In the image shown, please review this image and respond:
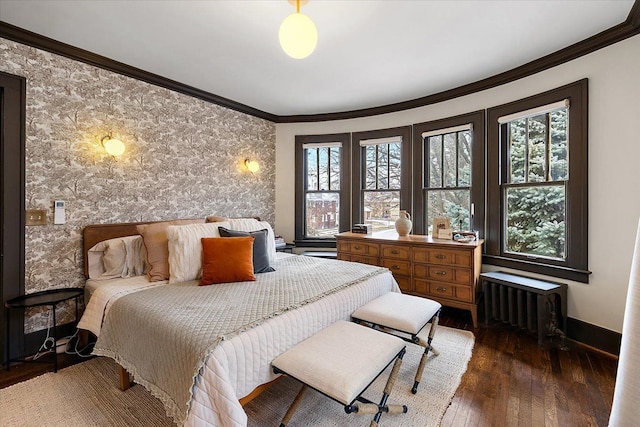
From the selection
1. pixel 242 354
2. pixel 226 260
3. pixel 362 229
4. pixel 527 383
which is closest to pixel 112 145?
pixel 226 260

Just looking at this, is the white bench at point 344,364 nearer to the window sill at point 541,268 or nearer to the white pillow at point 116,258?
the white pillow at point 116,258

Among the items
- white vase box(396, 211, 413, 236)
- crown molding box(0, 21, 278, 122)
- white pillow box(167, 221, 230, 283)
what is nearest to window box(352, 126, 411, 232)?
white vase box(396, 211, 413, 236)

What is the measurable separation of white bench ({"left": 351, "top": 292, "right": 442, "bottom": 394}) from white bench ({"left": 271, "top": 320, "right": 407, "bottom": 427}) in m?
0.25

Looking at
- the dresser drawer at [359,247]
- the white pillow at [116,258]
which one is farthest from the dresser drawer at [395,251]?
the white pillow at [116,258]

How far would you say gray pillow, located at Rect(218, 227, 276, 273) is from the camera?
264 cm

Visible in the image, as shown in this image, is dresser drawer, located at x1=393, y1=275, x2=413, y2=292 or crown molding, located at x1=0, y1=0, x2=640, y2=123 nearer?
crown molding, located at x1=0, y1=0, x2=640, y2=123

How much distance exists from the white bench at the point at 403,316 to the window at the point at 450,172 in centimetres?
174

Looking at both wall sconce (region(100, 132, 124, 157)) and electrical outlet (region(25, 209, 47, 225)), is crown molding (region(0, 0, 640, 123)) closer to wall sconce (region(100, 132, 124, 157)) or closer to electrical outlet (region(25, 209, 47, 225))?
wall sconce (region(100, 132, 124, 157))

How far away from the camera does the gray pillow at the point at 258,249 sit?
264 cm

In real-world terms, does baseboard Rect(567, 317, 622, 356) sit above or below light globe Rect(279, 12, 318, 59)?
below

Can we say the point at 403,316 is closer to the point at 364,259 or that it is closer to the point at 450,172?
the point at 364,259

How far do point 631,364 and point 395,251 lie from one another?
2723 mm

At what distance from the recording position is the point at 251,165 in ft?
13.9

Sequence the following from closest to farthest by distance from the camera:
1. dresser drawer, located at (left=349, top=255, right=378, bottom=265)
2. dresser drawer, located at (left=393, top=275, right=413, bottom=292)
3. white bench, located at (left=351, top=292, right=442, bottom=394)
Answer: white bench, located at (left=351, top=292, right=442, bottom=394) → dresser drawer, located at (left=393, top=275, right=413, bottom=292) → dresser drawer, located at (left=349, top=255, right=378, bottom=265)
